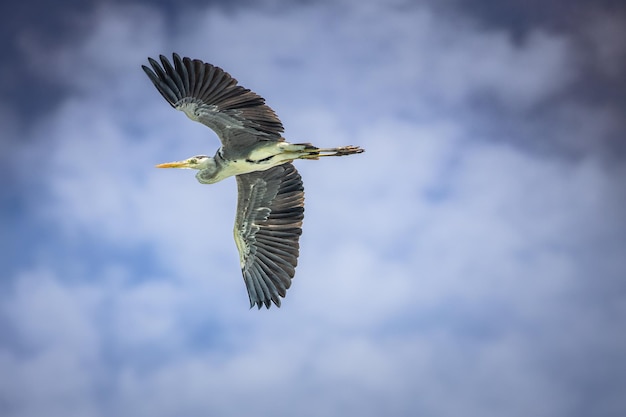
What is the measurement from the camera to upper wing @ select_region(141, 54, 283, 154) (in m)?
13.8

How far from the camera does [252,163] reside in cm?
1505

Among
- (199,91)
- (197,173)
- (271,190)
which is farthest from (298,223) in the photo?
(199,91)

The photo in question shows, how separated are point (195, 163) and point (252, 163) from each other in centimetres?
143

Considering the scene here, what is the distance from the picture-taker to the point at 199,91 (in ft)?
46.0

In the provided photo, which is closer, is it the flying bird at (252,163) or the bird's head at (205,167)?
the flying bird at (252,163)

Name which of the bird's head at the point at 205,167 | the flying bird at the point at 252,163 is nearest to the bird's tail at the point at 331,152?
the flying bird at the point at 252,163

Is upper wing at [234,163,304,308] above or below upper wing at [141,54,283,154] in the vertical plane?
below

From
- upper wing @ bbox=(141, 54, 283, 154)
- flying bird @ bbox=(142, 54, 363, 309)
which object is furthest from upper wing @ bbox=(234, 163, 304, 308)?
upper wing @ bbox=(141, 54, 283, 154)

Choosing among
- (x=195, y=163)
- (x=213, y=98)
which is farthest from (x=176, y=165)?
(x=213, y=98)

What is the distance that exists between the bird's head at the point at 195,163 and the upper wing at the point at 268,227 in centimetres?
67

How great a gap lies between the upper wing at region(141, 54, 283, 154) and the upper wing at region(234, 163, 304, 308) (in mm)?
1311

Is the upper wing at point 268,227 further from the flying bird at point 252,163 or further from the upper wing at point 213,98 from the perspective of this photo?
the upper wing at point 213,98

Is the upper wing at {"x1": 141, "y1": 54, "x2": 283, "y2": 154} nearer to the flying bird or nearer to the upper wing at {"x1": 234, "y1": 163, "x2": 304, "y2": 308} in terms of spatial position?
the flying bird

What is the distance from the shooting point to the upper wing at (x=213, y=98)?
13.8m
